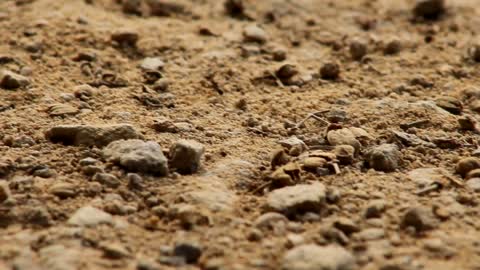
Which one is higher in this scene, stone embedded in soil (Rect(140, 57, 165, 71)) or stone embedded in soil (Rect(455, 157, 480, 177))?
stone embedded in soil (Rect(455, 157, 480, 177))

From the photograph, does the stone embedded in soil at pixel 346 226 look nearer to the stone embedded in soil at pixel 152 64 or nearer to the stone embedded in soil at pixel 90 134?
the stone embedded in soil at pixel 90 134

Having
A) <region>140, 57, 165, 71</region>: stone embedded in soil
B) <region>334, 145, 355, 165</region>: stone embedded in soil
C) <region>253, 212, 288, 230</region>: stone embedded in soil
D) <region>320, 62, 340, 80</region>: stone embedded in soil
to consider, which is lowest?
<region>253, 212, 288, 230</region>: stone embedded in soil

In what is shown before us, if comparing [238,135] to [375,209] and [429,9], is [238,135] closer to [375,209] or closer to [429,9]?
[375,209]

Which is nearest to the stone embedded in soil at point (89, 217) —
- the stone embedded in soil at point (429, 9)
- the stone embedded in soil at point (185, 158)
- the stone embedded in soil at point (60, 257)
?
the stone embedded in soil at point (60, 257)

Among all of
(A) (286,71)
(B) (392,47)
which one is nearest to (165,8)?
(A) (286,71)

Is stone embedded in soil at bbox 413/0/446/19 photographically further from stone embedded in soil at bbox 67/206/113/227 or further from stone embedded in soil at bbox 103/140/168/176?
stone embedded in soil at bbox 67/206/113/227

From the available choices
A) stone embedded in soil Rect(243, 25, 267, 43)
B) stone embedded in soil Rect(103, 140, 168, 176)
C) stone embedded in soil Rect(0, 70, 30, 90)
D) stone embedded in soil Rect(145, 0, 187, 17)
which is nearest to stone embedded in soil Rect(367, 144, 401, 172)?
stone embedded in soil Rect(103, 140, 168, 176)

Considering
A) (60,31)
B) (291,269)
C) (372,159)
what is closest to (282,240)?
(291,269)
